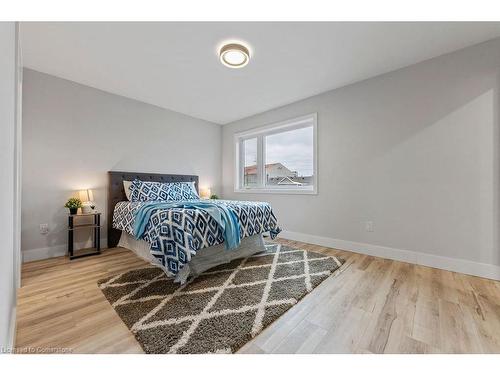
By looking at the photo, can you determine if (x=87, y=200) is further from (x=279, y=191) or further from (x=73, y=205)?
(x=279, y=191)

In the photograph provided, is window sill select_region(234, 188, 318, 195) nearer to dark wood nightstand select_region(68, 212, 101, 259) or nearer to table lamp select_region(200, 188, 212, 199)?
table lamp select_region(200, 188, 212, 199)

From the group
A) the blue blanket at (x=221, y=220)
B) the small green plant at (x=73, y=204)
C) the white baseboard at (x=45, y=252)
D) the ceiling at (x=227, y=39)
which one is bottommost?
the white baseboard at (x=45, y=252)

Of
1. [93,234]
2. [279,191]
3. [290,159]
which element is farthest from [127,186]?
[290,159]

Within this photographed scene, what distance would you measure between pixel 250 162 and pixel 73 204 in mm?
2976

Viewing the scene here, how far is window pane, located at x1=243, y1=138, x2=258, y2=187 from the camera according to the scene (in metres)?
4.29

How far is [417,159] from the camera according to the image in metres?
2.38

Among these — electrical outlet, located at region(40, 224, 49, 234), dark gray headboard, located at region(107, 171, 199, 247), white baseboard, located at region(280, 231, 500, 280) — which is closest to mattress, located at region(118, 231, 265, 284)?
dark gray headboard, located at region(107, 171, 199, 247)

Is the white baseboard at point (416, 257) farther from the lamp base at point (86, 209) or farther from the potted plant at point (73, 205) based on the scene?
the potted plant at point (73, 205)

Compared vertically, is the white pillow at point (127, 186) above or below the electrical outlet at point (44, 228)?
above

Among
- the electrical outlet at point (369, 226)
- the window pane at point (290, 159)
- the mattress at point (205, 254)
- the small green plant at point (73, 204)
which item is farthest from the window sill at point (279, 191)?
the small green plant at point (73, 204)

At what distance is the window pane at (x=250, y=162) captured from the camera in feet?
14.1

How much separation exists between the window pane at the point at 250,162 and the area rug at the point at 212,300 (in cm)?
219

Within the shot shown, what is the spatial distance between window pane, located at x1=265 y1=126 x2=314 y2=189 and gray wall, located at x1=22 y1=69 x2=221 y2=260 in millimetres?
1887

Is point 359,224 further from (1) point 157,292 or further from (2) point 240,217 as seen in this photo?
(1) point 157,292
